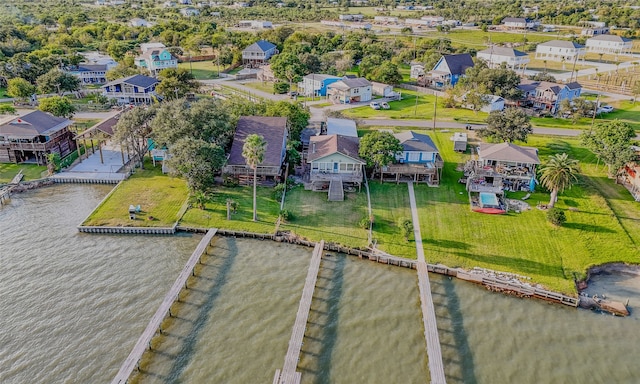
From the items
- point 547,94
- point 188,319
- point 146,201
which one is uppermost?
point 547,94

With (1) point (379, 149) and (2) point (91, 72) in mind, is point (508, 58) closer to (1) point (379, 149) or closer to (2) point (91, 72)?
(1) point (379, 149)

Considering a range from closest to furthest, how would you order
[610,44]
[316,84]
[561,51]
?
1. [316,84]
2. [561,51]
3. [610,44]

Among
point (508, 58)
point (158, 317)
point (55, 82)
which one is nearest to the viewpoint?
point (158, 317)

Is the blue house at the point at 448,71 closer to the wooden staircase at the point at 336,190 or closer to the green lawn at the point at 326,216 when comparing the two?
the wooden staircase at the point at 336,190

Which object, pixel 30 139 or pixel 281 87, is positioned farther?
pixel 281 87

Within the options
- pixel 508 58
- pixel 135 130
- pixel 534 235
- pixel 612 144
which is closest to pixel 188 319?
pixel 135 130

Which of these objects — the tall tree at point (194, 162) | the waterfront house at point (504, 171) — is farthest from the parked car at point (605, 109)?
the tall tree at point (194, 162)

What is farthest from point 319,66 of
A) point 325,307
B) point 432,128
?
point 325,307
